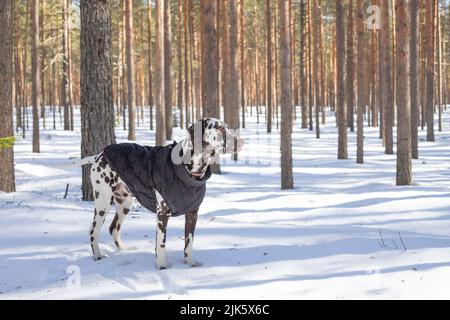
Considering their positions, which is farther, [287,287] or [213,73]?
[213,73]

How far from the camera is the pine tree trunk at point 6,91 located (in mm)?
10672

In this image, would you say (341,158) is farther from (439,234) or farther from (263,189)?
(439,234)

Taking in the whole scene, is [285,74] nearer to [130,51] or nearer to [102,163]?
[102,163]

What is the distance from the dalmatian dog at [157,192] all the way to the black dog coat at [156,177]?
0.08m

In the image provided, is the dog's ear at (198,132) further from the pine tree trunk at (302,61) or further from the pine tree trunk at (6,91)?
the pine tree trunk at (302,61)

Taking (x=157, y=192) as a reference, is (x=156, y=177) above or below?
above

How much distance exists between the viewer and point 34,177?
15094 mm

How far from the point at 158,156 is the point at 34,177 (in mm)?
11114

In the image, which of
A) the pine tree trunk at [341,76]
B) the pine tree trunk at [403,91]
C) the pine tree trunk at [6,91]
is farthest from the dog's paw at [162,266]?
the pine tree trunk at [341,76]

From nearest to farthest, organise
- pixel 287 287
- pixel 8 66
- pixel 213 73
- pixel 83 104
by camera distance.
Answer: pixel 287 287 → pixel 83 104 → pixel 8 66 → pixel 213 73

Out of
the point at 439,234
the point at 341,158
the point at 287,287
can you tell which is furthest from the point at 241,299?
the point at 341,158

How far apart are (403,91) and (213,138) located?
928 cm

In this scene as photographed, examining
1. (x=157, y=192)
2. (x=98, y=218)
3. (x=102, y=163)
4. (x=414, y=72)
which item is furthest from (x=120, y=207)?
(x=414, y=72)

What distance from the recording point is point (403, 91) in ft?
41.6
